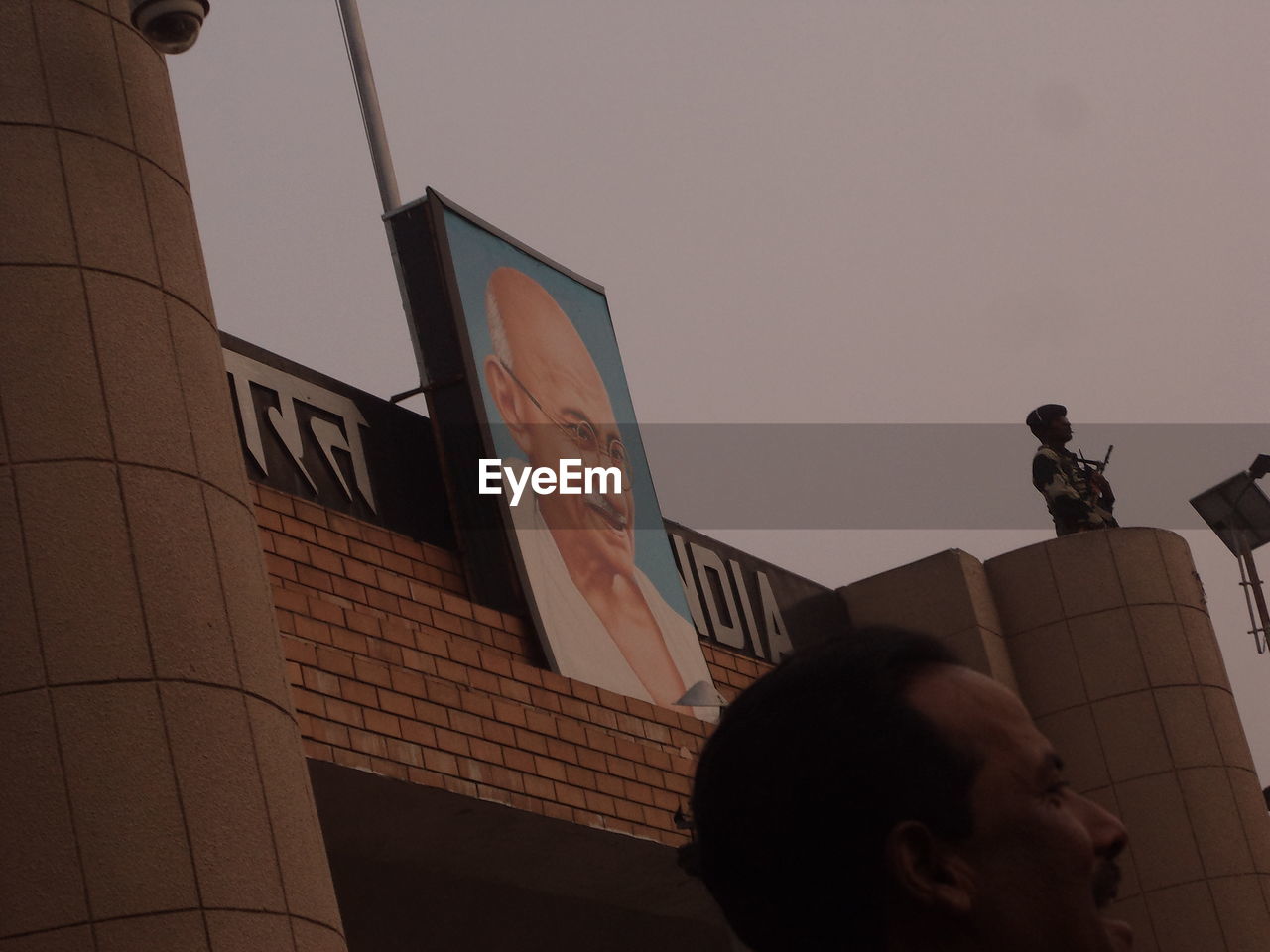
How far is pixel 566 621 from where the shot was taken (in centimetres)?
1130

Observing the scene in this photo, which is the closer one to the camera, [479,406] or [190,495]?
[190,495]

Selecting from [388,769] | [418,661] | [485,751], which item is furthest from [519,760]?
[388,769]

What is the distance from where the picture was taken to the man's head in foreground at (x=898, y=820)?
5.82ft

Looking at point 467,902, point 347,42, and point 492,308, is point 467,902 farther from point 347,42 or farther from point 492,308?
point 347,42

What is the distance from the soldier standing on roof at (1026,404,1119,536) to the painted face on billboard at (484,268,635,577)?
4211mm

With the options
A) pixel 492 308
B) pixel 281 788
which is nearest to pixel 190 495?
pixel 281 788

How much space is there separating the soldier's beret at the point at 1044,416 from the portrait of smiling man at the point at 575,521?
13.2ft

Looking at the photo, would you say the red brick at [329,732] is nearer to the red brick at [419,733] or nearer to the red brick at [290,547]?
the red brick at [419,733]

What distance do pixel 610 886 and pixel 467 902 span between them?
0.82m

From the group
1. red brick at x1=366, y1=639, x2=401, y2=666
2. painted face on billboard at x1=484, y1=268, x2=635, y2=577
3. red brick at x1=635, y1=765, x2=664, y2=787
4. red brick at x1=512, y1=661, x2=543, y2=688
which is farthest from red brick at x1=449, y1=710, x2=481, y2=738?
painted face on billboard at x1=484, y1=268, x2=635, y2=577

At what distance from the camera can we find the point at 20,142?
6562mm

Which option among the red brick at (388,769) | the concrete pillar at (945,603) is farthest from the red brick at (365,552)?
the concrete pillar at (945,603)

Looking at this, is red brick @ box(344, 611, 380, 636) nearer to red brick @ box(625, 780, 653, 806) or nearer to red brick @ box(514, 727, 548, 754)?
red brick @ box(514, 727, 548, 754)

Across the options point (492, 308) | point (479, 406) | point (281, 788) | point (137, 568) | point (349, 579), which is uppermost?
point (492, 308)
